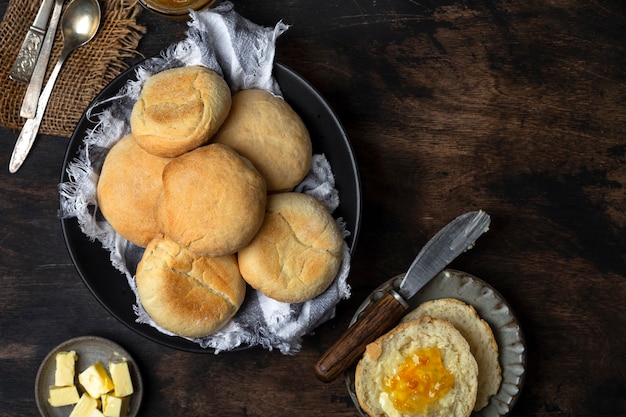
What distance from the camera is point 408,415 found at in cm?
184

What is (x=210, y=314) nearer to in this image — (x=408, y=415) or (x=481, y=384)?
(x=408, y=415)

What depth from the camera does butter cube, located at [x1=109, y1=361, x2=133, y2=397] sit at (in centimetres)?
196

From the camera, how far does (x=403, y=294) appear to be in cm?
189

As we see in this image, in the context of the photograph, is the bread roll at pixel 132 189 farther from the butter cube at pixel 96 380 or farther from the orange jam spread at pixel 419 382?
the orange jam spread at pixel 419 382

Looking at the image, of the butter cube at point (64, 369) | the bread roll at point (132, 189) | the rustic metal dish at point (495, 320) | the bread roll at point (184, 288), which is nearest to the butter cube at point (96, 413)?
the butter cube at point (64, 369)

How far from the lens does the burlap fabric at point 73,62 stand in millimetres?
1980

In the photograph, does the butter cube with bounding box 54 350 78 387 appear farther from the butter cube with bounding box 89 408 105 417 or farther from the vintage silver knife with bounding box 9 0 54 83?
the vintage silver knife with bounding box 9 0 54 83

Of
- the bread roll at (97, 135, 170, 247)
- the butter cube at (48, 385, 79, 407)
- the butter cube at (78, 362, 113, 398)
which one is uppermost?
the bread roll at (97, 135, 170, 247)

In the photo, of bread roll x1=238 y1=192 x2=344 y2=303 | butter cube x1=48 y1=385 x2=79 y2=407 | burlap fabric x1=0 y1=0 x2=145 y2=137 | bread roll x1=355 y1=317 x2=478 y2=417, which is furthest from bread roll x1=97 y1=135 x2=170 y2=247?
bread roll x1=355 y1=317 x2=478 y2=417

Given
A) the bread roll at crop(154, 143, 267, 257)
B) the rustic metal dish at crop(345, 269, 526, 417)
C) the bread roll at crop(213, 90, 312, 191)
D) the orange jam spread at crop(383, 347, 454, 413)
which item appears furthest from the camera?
the rustic metal dish at crop(345, 269, 526, 417)

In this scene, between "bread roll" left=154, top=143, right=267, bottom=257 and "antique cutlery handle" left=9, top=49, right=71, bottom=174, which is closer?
"bread roll" left=154, top=143, right=267, bottom=257

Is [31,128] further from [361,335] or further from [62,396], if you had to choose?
[361,335]

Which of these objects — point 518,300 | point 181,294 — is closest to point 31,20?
point 181,294

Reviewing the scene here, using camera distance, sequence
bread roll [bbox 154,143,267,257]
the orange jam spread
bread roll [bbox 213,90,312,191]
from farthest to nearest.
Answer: the orange jam spread, bread roll [bbox 213,90,312,191], bread roll [bbox 154,143,267,257]
